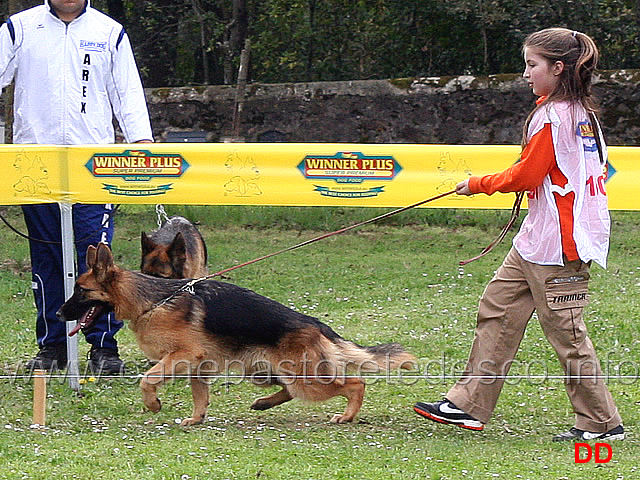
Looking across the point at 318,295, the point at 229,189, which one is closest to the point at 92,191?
the point at 229,189

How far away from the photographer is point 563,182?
4.67 metres

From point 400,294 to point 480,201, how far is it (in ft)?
12.2

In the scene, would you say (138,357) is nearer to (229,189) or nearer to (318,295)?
(229,189)

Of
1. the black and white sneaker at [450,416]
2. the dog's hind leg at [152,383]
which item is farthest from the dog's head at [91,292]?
the black and white sneaker at [450,416]

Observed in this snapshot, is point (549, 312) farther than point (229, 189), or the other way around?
point (229, 189)

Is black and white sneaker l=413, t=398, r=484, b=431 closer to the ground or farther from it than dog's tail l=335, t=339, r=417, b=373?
closer to the ground

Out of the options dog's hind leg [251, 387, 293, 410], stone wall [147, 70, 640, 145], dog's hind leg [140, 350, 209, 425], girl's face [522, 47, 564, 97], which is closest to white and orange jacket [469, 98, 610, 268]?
girl's face [522, 47, 564, 97]

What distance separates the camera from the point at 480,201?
5797 millimetres

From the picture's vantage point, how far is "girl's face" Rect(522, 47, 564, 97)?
4723 millimetres

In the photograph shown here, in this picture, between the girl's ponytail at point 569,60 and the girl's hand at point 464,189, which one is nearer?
the girl's ponytail at point 569,60

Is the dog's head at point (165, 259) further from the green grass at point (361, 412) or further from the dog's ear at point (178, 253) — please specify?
the green grass at point (361, 412)

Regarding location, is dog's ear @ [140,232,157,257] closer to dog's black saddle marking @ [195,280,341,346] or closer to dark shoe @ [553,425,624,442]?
dog's black saddle marking @ [195,280,341,346]

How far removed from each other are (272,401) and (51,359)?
5.45 feet

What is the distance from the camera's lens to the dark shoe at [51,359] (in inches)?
250
